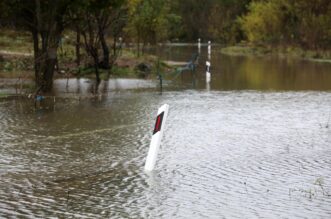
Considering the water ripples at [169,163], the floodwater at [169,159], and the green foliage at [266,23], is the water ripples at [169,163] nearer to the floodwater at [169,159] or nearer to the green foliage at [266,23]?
the floodwater at [169,159]

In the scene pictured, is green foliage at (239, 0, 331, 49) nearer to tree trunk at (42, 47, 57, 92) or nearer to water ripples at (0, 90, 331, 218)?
tree trunk at (42, 47, 57, 92)

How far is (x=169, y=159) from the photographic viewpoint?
10906mm

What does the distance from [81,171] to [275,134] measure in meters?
5.43

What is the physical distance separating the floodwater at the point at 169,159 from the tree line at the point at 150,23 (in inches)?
117

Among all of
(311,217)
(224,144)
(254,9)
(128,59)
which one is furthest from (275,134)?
(254,9)

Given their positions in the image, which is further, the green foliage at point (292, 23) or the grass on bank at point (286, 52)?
the green foliage at point (292, 23)

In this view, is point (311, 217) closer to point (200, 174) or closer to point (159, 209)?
point (159, 209)

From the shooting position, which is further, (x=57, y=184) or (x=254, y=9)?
(x=254, y=9)

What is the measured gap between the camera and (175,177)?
9.51 metres

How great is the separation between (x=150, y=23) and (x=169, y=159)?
39.6 metres

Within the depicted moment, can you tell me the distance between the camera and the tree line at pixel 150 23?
72.3 ft

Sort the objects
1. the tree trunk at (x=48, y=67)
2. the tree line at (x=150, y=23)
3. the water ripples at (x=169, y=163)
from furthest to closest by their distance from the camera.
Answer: the tree line at (x=150, y=23)
the tree trunk at (x=48, y=67)
the water ripples at (x=169, y=163)

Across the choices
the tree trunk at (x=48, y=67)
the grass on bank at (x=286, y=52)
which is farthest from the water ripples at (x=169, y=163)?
the grass on bank at (x=286, y=52)

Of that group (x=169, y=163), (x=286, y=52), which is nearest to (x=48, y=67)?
(x=169, y=163)
